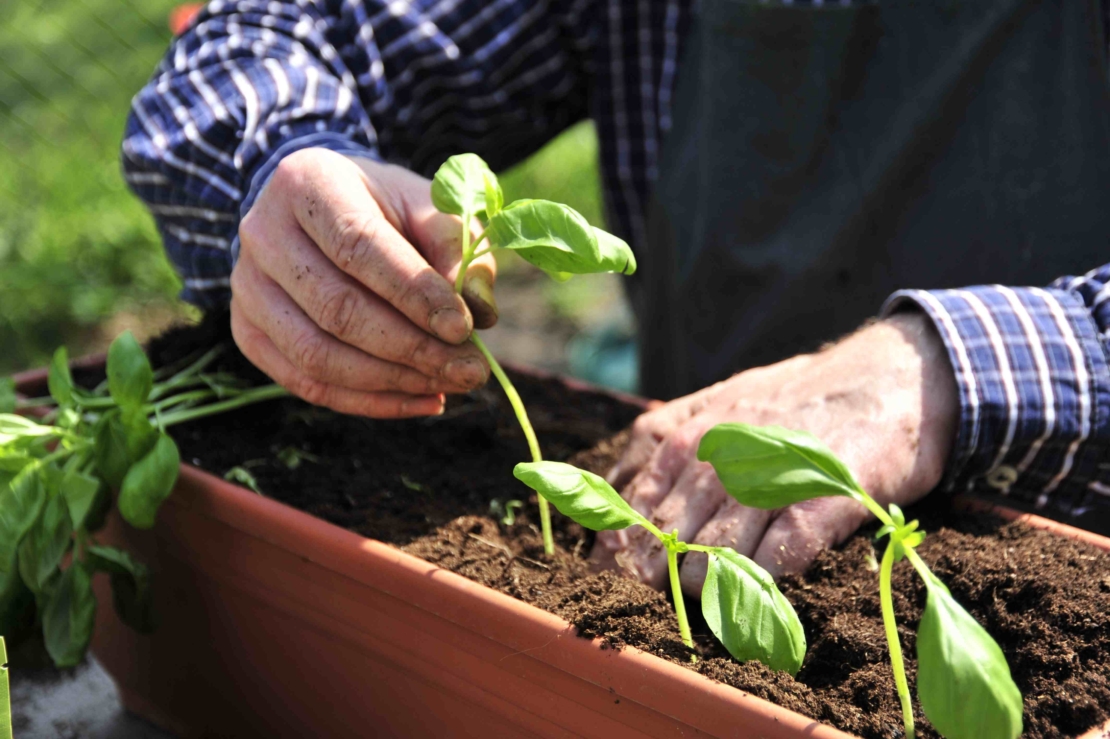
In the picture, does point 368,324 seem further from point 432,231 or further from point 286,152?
point 286,152

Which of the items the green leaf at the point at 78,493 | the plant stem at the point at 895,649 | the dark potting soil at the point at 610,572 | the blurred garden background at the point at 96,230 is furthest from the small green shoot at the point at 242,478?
the blurred garden background at the point at 96,230

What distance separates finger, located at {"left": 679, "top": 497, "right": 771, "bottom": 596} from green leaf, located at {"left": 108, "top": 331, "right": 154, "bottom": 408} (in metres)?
0.51

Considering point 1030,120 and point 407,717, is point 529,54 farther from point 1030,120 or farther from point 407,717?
point 407,717

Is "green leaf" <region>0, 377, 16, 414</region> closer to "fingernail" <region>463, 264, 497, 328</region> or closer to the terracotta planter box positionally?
the terracotta planter box

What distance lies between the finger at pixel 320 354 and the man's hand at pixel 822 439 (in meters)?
0.21

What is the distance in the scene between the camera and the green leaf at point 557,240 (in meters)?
0.69

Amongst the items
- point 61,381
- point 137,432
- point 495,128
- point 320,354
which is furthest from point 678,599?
point 495,128

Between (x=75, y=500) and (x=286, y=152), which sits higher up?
(x=286, y=152)

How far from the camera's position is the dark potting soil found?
658mm

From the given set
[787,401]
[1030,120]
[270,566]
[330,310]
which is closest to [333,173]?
[330,310]

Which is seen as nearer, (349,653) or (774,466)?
(774,466)

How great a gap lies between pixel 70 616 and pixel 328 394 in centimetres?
29

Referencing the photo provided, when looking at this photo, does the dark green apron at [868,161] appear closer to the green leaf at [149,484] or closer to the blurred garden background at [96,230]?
the green leaf at [149,484]

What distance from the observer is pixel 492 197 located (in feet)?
2.59
